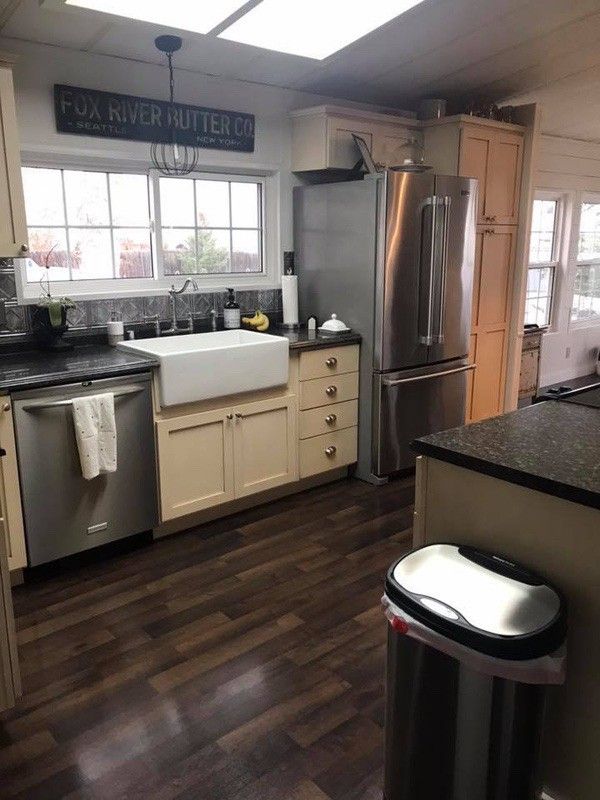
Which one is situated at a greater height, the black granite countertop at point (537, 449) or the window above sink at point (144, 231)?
the window above sink at point (144, 231)

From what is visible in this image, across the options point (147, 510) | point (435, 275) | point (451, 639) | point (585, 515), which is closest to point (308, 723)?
point (451, 639)

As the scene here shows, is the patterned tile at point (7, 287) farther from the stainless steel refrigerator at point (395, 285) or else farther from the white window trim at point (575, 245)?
the white window trim at point (575, 245)

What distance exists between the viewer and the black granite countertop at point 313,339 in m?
3.41

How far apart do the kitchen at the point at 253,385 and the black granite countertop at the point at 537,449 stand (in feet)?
0.03

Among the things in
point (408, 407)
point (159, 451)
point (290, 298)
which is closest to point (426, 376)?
point (408, 407)

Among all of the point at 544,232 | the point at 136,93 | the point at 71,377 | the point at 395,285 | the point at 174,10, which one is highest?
the point at 174,10

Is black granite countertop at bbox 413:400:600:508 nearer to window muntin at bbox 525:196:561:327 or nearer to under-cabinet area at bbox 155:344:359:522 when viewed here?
under-cabinet area at bbox 155:344:359:522

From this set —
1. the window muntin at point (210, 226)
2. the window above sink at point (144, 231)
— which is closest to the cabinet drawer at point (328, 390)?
the window above sink at point (144, 231)

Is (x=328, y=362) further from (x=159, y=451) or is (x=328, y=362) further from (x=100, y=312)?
(x=100, y=312)

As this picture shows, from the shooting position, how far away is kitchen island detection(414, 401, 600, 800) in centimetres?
140

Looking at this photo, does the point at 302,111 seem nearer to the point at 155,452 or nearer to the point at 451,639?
the point at 155,452

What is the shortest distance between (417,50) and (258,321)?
1.73 m

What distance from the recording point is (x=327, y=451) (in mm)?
3641

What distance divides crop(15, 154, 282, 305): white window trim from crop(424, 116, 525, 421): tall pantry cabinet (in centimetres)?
113
